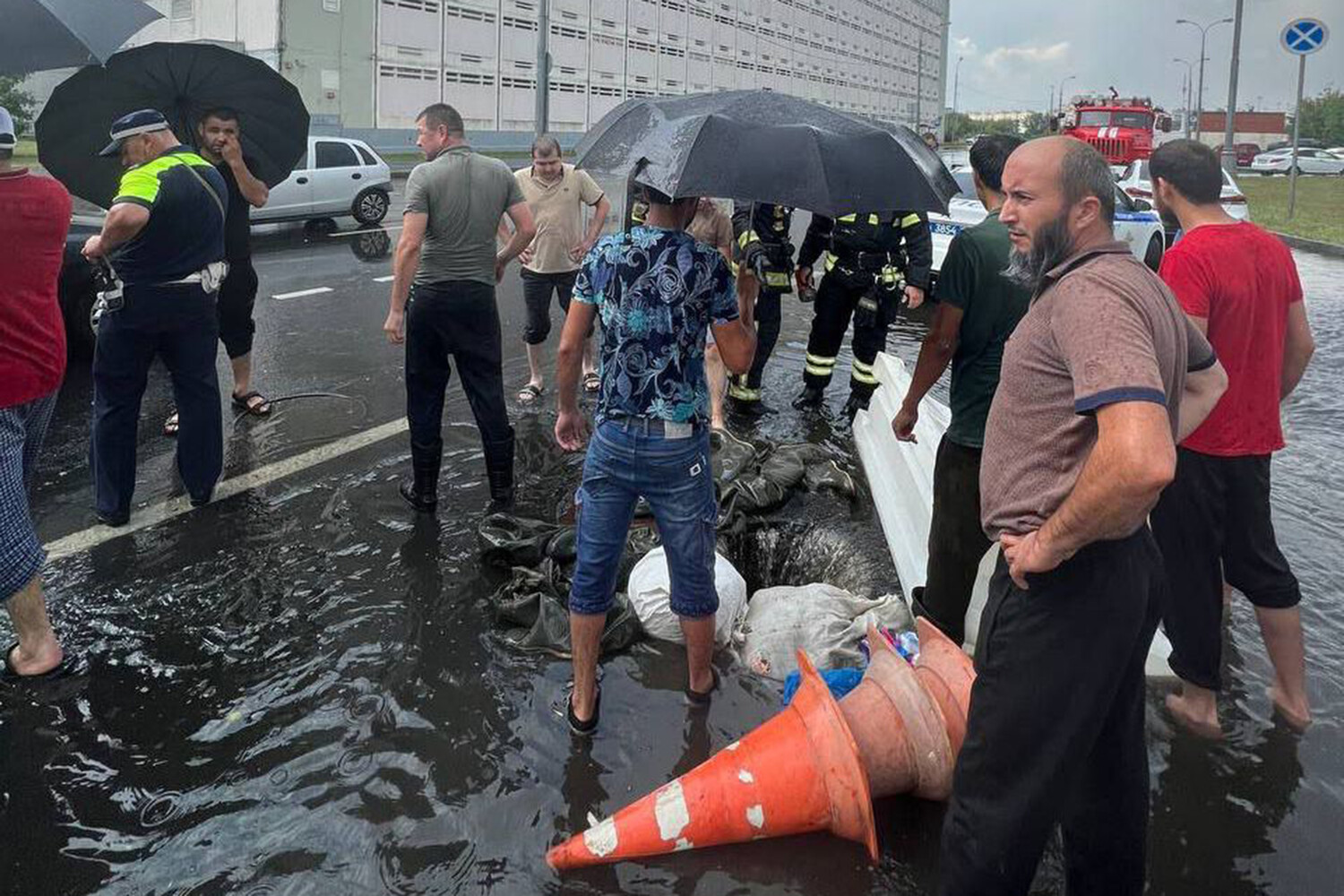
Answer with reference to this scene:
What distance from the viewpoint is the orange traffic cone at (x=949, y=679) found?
2.91 meters

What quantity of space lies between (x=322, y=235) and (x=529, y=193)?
9946mm

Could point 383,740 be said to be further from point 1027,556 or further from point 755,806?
point 1027,556

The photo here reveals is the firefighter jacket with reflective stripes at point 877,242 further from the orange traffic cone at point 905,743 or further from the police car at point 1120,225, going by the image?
the police car at point 1120,225

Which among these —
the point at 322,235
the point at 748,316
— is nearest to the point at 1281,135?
the point at 322,235

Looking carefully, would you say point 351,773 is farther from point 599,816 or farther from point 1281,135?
point 1281,135

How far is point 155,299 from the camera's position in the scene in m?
4.78

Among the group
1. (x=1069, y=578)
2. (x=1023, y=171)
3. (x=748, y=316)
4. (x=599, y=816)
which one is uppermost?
(x=1023, y=171)

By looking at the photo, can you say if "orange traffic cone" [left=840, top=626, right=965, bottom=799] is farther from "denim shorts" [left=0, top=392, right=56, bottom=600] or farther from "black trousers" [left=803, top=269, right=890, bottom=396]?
"black trousers" [left=803, top=269, right=890, bottom=396]

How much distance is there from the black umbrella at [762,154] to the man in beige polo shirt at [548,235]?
3005 millimetres

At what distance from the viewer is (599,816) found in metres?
2.96

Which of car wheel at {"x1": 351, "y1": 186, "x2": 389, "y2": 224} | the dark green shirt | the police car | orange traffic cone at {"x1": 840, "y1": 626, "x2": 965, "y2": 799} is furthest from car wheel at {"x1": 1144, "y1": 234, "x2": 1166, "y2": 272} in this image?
car wheel at {"x1": 351, "y1": 186, "x2": 389, "y2": 224}

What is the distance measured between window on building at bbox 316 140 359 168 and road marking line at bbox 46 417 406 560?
1096cm

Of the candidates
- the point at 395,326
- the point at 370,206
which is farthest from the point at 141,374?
the point at 370,206

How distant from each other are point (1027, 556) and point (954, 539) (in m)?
1.56
